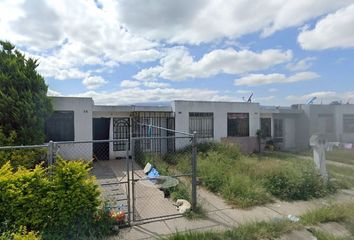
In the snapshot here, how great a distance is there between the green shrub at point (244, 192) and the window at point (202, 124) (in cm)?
738

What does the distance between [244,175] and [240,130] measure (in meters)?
8.42

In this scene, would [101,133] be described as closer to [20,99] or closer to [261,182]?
[20,99]

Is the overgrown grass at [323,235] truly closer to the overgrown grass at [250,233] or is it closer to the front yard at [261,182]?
the overgrown grass at [250,233]

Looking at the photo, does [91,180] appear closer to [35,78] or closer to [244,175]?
[244,175]

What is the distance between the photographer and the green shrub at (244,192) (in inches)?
271

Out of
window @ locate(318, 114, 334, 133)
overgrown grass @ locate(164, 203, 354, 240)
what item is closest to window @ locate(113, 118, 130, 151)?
overgrown grass @ locate(164, 203, 354, 240)

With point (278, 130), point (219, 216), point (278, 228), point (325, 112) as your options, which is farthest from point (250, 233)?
point (325, 112)

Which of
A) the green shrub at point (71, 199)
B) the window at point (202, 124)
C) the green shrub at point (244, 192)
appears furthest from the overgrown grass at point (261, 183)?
the window at point (202, 124)

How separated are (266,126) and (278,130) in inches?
57.0

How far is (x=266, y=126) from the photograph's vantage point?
18625 millimetres

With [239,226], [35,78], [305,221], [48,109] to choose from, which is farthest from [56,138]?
[305,221]

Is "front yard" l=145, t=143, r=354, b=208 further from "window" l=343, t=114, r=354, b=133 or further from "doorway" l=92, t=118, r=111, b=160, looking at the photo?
"window" l=343, t=114, r=354, b=133

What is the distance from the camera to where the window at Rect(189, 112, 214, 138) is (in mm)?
15070

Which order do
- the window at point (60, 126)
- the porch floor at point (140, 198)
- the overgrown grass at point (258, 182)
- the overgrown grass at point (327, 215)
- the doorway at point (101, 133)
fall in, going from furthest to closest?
the doorway at point (101, 133) → the window at point (60, 126) → the overgrown grass at point (258, 182) → the porch floor at point (140, 198) → the overgrown grass at point (327, 215)
